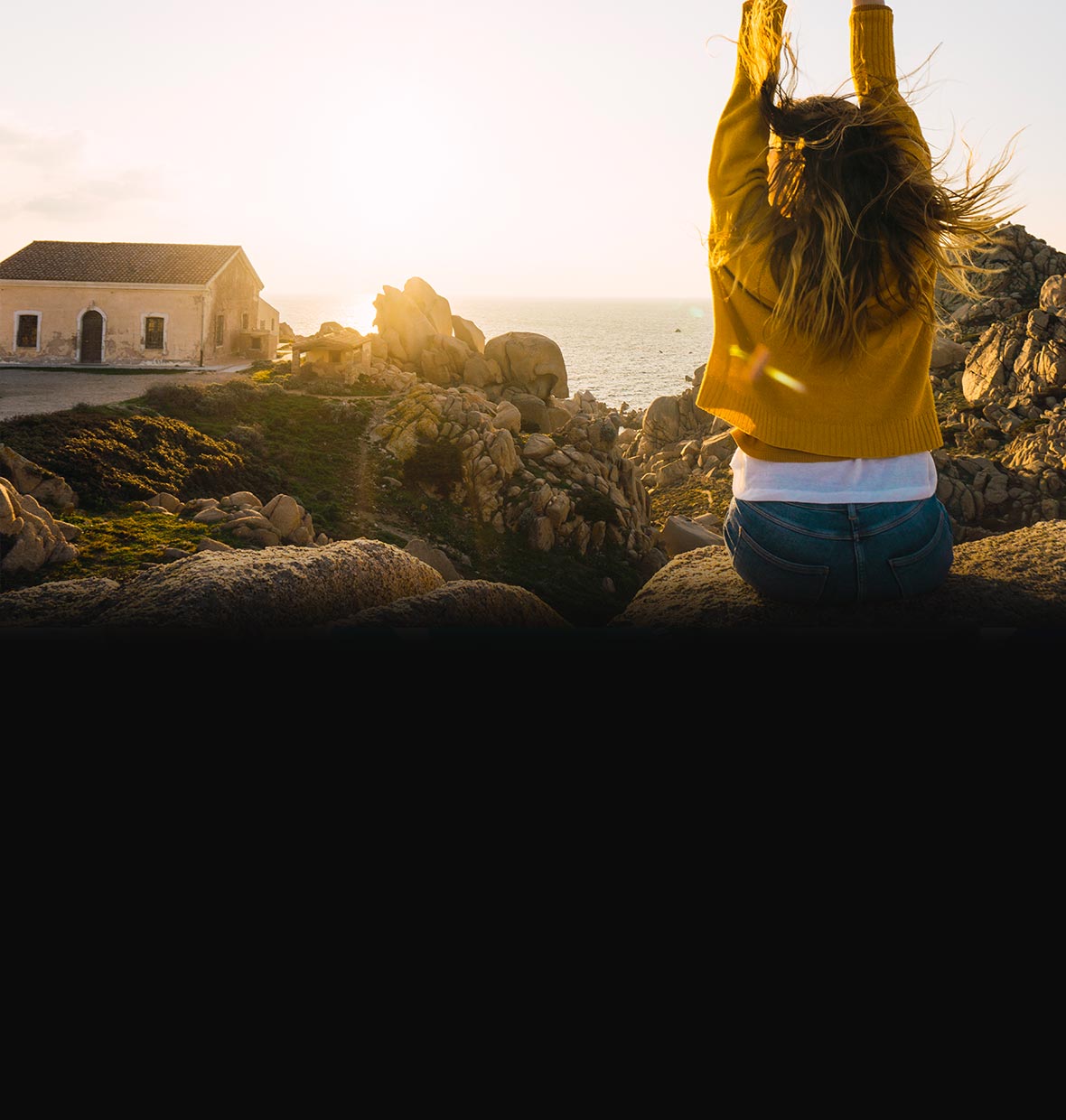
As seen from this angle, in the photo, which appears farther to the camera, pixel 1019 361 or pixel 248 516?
pixel 1019 361

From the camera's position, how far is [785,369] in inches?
102

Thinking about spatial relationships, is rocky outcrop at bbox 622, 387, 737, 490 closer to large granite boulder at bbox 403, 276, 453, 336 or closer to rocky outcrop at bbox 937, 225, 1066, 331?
large granite boulder at bbox 403, 276, 453, 336

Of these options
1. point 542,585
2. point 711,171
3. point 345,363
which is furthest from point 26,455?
point 345,363

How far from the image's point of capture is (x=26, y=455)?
15938mm

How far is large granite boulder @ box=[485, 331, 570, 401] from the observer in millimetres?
48531

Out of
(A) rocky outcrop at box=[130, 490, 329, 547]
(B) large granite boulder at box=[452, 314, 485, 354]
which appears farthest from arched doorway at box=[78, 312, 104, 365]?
(A) rocky outcrop at box=[130, 490, 329, 547]

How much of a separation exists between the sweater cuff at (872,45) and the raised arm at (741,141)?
0.28 m

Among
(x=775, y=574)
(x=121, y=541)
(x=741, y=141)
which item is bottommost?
(x=121, y=541)

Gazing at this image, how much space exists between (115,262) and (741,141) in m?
41.7

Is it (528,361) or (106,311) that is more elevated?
(528,361)

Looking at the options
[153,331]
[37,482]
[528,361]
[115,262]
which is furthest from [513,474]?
[115,262]

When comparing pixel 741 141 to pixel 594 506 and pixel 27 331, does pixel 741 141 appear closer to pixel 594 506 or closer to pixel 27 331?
pixel 594 506

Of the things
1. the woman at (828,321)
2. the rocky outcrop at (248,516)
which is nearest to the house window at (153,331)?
the rocky outcrop at (248,516)

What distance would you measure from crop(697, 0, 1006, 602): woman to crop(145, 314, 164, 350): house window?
39.3 meters
